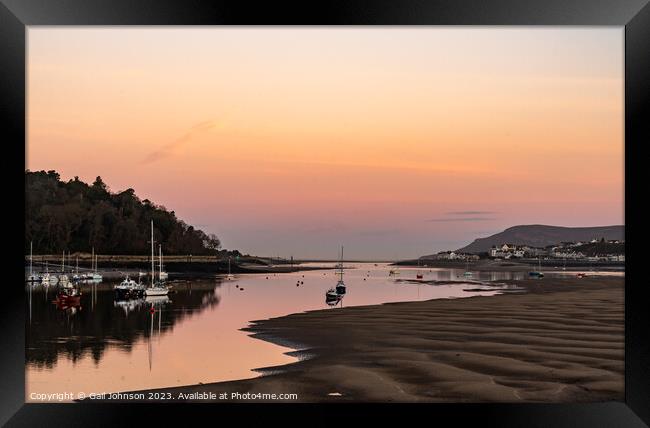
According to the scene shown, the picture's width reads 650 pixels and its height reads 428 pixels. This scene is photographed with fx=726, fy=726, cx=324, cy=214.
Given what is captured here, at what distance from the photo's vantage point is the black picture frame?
5633 millimetres

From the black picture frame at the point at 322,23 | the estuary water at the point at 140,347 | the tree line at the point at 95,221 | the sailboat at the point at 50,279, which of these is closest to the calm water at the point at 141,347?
the estuary water at the point at 140,347

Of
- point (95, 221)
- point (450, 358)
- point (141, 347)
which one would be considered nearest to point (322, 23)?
point (450, 358)

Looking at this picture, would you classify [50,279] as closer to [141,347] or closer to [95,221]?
[95,221]

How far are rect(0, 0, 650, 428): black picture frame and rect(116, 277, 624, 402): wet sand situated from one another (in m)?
3.20

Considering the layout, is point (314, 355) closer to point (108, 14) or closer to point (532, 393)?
point (532, 393)

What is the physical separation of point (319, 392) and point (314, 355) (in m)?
3.59

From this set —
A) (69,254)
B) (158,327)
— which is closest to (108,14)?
(158,327)

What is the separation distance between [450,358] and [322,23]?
25.2 ft

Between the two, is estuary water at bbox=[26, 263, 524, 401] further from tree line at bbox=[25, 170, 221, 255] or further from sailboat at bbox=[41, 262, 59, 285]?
tree line at bbox=[25, 170, 221, 255]

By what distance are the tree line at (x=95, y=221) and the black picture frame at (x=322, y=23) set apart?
67452mm

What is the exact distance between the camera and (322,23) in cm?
587

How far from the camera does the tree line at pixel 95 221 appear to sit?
76062 mm

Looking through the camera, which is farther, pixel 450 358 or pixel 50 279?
pixel 50 279

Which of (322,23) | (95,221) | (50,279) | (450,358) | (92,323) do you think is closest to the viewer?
(322,23)
